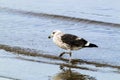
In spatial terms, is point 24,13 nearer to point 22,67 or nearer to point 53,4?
point 53,4

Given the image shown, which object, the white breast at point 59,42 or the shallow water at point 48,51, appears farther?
the white breast at point 59,42

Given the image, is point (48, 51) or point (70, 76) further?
point (48, 51)

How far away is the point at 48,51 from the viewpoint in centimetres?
1355

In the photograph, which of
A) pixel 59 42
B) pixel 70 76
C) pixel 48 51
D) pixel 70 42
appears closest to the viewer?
pixel 70 76

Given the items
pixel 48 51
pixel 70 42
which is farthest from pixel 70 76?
pixel 48 51

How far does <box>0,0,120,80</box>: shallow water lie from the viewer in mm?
11375

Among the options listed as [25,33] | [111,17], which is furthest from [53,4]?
[25,33]

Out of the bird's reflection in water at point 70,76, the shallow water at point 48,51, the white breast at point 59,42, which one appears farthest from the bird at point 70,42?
the bird's reflection in water at point 70,76

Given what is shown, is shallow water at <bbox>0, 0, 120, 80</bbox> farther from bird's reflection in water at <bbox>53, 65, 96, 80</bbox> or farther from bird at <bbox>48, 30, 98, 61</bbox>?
bird at <bbox>48, 30, 98, 61</bbox>

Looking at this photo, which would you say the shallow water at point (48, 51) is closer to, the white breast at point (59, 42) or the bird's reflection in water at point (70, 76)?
the bird's reflection in water at point (70, 76)

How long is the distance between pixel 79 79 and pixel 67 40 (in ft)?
6.47

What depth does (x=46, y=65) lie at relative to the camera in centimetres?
1209

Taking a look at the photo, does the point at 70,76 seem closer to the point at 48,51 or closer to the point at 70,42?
the point at 70,42

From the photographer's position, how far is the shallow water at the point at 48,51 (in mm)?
11375
